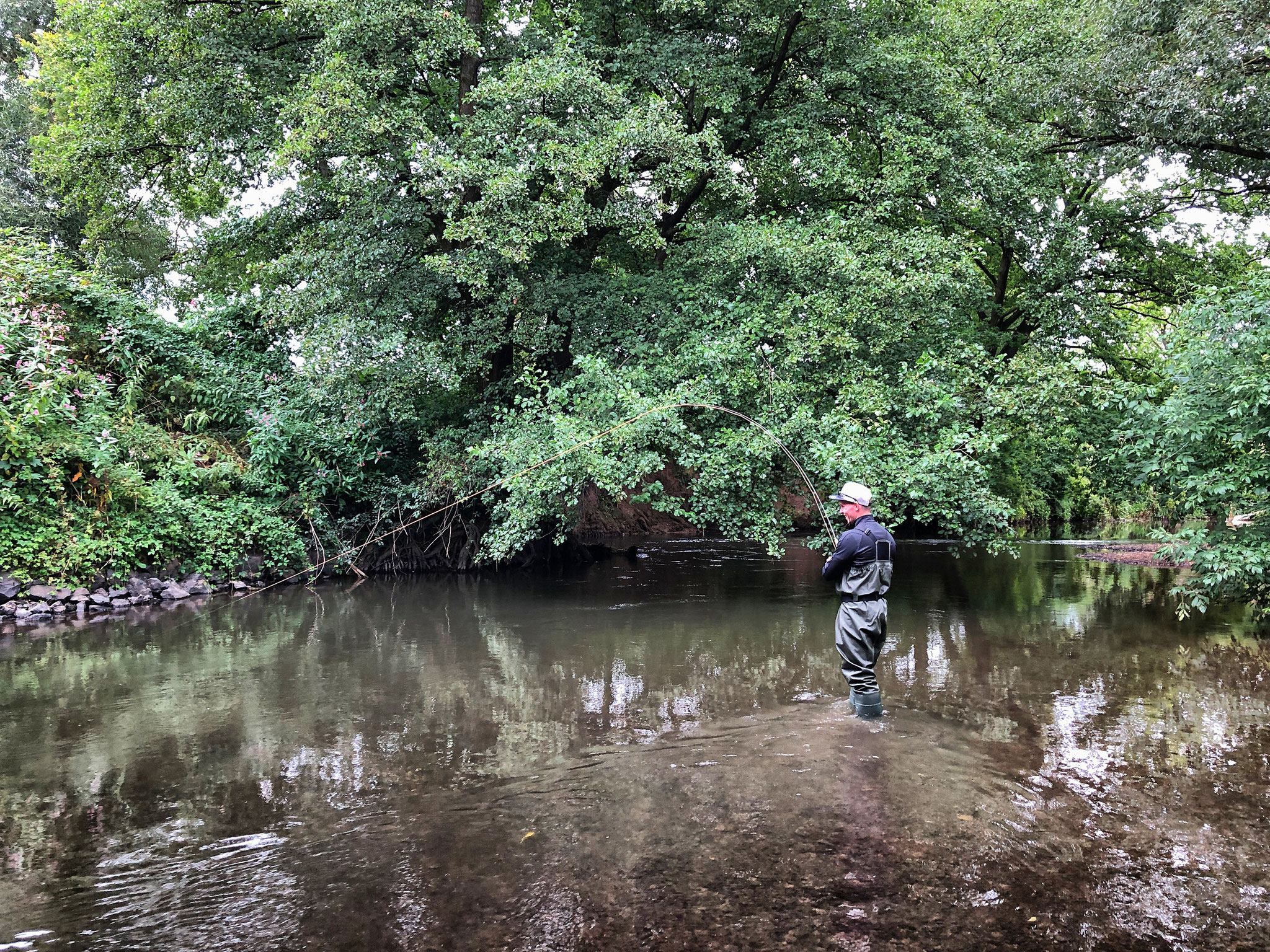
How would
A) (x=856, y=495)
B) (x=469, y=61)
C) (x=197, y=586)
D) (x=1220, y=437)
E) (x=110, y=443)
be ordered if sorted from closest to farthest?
(x=856, y=495) < (x=1220, y=437) < (x=110, y=443) < (x=197, y=586) < (x=469, y=61)

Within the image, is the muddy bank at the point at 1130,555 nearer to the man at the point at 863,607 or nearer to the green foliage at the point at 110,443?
the man at the point at 863,607

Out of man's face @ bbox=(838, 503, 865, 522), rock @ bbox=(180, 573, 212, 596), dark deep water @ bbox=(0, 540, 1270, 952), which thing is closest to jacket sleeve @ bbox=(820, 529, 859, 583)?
man's face @ bbox=(838, 503, 865, 522)

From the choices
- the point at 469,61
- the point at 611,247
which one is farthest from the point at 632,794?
the point at 469,61

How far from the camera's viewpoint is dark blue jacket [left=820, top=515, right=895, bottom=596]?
5961mm

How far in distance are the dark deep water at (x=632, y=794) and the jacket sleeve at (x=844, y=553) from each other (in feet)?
3.62

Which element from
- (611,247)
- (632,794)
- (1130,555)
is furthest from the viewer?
(1130,555)

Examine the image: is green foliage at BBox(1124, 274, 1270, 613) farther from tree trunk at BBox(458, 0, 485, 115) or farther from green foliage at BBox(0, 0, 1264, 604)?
tree trunk at BBox(458, 0, 485, 115)

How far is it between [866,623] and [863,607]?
0.38 ft

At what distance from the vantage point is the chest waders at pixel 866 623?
5.92m

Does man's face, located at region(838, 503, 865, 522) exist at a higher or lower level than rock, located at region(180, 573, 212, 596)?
higher

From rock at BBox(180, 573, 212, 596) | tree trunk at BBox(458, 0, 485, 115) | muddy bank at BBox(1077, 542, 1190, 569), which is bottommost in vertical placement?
muddy bank at BBox(1077, 542, 1190, 569)

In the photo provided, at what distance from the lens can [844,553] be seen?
5.95 meters

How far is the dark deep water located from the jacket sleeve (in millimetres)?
1105

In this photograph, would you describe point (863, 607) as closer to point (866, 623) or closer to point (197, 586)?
point (866, 623)
